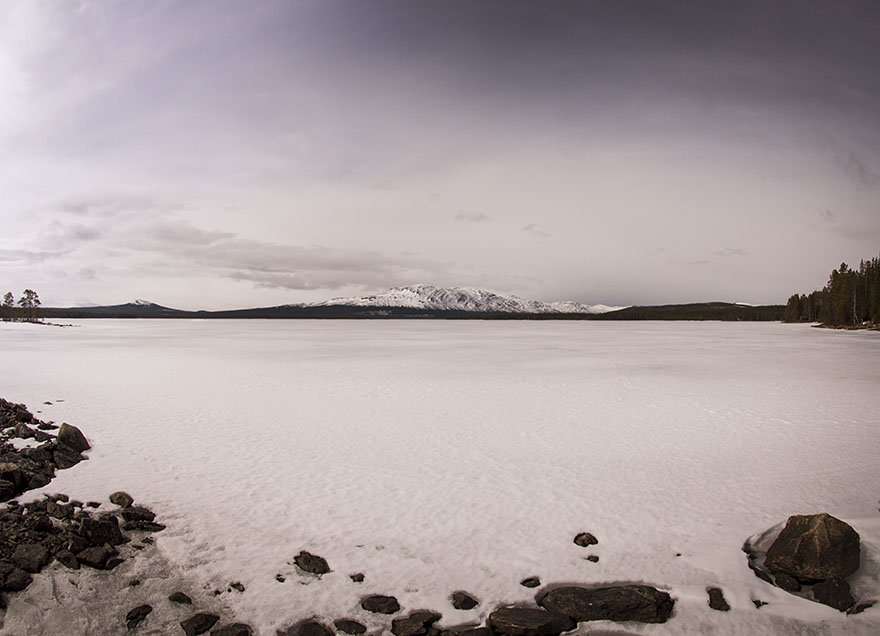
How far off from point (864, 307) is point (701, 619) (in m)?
136

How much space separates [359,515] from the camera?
10.9m

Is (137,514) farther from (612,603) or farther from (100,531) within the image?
(612,603)

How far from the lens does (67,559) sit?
28.0 feet

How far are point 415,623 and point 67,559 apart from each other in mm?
5604

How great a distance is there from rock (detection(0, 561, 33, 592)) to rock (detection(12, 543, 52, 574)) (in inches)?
4.0

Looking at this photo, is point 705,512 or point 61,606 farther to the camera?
point 705,512

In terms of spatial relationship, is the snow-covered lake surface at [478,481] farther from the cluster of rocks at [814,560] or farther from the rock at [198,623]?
the rock at [198,623]

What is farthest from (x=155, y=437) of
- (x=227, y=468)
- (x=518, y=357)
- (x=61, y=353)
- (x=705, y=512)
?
(x=61, y=353)

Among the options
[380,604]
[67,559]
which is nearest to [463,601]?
[380,604]

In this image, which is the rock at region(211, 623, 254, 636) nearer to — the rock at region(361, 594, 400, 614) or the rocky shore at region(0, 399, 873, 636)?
the rocky shore at region(0, 399, 873, 636)

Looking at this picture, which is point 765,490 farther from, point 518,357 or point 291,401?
point 518,357

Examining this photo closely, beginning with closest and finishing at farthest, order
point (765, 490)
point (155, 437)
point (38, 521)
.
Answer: point (38, 521) < point (765, 490) < point (155, 437)

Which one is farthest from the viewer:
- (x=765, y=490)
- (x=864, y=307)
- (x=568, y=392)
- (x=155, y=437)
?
(x=864, y=307)

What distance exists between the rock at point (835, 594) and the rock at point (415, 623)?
17.9 ft
